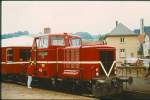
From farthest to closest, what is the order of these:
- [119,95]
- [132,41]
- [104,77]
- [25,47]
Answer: [132,41] → [25,47] → [119,95] → [104,77]

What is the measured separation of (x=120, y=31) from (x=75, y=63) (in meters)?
65.0

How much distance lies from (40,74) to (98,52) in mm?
4698

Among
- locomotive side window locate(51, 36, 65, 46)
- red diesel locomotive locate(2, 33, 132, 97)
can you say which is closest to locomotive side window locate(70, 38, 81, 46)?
red diesel locomotive locate(2, 33, 132, 97)

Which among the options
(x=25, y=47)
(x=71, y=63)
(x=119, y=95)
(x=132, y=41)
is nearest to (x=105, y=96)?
(x=119, y=95)

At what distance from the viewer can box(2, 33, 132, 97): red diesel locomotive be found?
659 inches

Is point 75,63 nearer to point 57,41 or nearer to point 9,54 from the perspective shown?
point 57,41

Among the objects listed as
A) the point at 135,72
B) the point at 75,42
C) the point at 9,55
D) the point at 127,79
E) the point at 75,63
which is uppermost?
the point at 75,42

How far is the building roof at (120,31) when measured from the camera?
81.9 m

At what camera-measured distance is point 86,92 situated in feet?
63.7

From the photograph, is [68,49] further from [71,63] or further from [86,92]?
[86,92]

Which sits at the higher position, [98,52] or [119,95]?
[98,52]

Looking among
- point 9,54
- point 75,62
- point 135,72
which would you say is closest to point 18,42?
point 9,54

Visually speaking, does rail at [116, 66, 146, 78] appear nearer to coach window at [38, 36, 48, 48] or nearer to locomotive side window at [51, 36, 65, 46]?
coach window at [38, 36, 48, 48]

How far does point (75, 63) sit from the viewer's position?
18.4m
